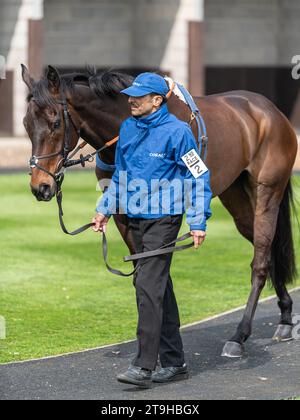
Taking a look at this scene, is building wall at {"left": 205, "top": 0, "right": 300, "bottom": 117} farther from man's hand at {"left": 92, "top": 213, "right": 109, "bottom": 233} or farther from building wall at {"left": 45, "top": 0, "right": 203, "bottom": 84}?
man's hand at {"left": 92, "top": 213, "right": 109, "bottom": 233}

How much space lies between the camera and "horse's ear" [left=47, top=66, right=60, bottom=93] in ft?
23.1

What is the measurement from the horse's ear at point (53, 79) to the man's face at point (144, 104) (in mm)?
634

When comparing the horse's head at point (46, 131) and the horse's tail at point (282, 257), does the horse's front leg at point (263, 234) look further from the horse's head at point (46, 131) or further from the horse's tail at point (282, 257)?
the horse's head at point (46, 131)

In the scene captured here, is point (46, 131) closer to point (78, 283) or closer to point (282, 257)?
point (282, 257)

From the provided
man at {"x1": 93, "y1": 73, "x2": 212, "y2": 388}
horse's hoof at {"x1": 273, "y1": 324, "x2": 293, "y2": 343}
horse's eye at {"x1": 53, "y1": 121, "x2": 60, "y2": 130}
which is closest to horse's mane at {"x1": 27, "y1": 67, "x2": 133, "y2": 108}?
horse's eye at {"x1": 53, "y1": 121, "x2": 60, "y2": 130}

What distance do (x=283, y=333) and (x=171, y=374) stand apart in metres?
1.61

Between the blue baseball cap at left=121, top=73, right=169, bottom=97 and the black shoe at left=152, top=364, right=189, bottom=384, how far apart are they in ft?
5.55

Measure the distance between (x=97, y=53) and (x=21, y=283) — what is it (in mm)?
16960

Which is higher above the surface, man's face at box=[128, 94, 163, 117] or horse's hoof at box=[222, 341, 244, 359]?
man's face at box=[128, 94, 163, 117]

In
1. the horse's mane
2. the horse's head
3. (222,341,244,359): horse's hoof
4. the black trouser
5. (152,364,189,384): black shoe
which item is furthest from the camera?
(222,341,244,359): horse's hoof

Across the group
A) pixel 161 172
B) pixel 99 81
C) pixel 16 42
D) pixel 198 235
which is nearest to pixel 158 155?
pixel 161 172

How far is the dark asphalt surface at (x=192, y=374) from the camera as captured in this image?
661 cm

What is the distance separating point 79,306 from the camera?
9.52 m

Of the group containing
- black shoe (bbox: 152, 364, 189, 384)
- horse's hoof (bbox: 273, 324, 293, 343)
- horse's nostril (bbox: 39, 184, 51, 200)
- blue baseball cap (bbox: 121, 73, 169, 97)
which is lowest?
horse's hoof (bbox: 273, 324, 293, 343)
